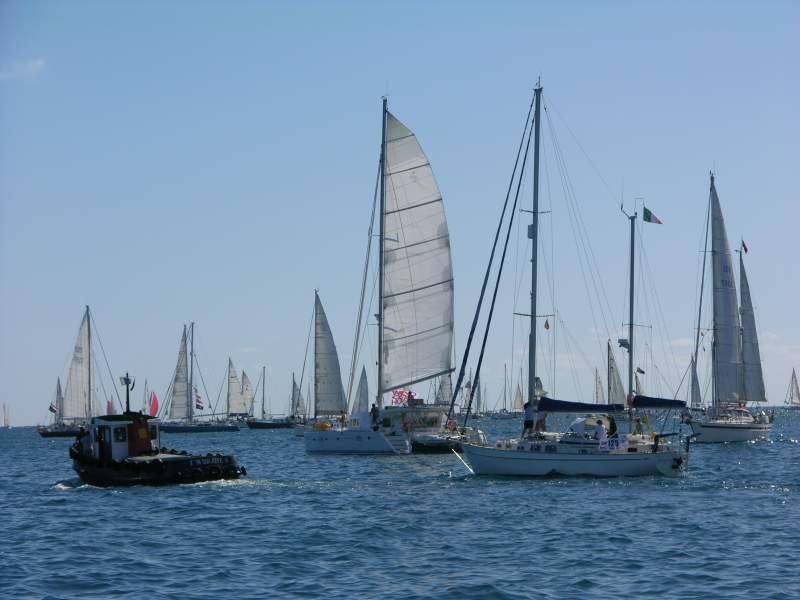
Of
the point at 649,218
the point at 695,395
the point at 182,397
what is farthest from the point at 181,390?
the point at 649,218

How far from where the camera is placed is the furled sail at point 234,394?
161m

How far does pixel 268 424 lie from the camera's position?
160 m

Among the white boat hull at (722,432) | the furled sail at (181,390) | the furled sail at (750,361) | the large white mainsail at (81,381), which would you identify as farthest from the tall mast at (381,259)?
the furled sail at (181,390)

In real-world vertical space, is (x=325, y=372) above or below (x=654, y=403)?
above

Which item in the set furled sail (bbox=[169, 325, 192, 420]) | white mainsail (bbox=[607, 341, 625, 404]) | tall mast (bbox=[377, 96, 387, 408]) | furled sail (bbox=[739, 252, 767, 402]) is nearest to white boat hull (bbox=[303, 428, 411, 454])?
tall mast (bbox=[377, 96, 387, 408])

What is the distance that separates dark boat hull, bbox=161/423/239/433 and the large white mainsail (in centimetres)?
1502

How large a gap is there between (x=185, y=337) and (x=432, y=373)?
78.9 m

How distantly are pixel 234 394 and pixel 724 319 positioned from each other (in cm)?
9363

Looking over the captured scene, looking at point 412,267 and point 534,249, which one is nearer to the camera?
point 534,249

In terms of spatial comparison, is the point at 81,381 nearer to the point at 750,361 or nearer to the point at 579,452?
the point at 750,361

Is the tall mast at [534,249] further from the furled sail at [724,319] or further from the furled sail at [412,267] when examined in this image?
the furled sail at [724,319]

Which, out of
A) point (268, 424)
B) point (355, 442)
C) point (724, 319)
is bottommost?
point (355, 442)

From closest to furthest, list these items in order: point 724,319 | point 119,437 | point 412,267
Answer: point 119,437, point 412,267, point 724,319

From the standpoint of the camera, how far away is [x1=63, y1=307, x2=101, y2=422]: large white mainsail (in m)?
123
